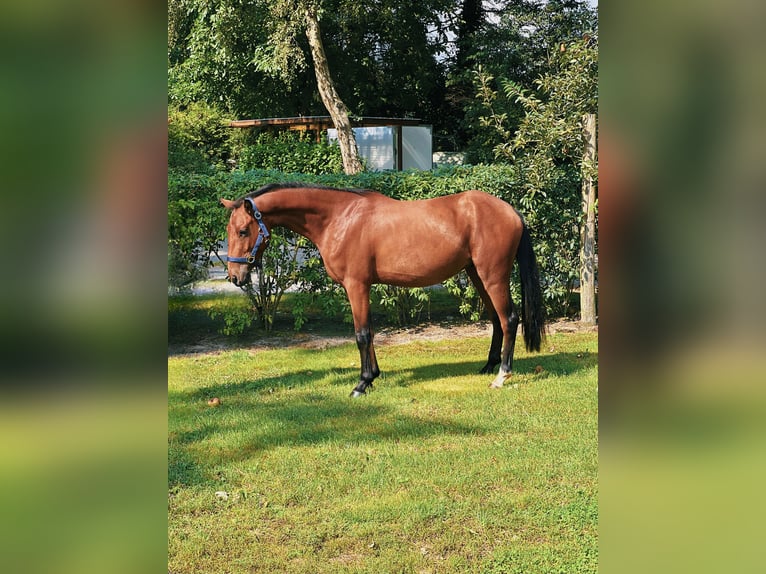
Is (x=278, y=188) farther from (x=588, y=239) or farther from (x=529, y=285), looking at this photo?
(x=588, y=239)

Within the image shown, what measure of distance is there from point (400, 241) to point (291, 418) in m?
1.84

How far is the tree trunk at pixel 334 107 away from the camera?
15.5 metres

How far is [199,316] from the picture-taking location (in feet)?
32.3

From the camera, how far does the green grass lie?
11.2 feet

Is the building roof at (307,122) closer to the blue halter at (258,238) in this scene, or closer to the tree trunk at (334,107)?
the tree trunk at (334,107)

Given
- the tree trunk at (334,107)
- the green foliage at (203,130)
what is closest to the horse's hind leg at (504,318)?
the tree trunk at (334,107)

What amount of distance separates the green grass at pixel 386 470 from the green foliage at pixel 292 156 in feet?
40.8

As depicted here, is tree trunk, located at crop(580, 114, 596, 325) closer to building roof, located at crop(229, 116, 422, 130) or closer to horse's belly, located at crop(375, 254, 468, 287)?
horse's belly, located at crop(375, 254, 468, 287)

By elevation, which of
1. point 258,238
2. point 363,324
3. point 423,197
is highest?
point 423,197

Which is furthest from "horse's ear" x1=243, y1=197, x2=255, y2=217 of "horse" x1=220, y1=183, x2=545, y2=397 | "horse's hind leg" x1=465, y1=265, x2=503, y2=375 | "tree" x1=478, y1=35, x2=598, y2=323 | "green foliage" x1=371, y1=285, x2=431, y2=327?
"tree" x1=478, y1=35, x2=598, y2=323

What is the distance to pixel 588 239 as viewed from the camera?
29.3 ft

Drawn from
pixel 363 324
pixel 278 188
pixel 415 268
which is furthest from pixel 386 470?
pixel 278 188
